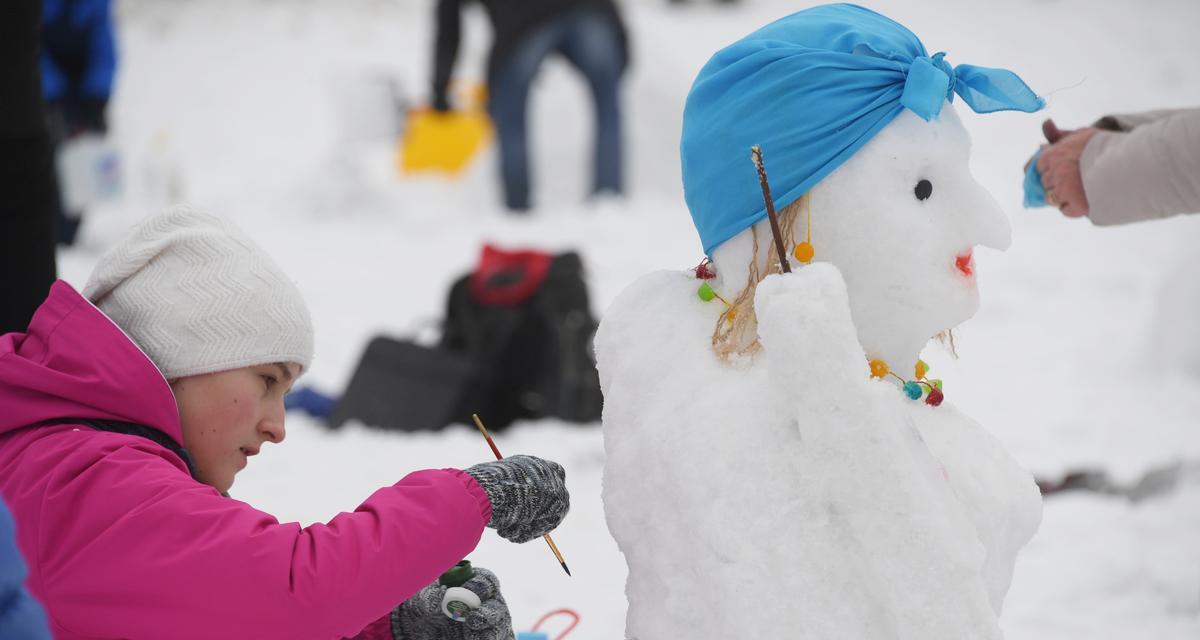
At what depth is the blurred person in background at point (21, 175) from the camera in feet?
7.39

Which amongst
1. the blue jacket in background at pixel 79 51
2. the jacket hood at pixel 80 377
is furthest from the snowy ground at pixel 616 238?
the jacket hood at pixel 80 377

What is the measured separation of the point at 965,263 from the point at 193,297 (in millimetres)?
1061

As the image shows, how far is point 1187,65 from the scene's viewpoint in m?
8.42

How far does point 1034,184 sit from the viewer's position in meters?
2.34

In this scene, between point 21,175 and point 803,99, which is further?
point 21,175

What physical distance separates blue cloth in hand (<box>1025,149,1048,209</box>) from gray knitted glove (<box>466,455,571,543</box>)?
1224 mm

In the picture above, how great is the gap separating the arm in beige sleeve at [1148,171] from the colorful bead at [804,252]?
97 centimetres

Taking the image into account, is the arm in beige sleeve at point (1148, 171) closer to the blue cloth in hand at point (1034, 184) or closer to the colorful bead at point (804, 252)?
the blue cloth in hand at point (1034, 184)

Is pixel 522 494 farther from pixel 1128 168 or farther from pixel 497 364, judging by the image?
pixel 497 364

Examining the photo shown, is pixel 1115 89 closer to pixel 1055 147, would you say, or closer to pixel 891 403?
pixel 1055 147

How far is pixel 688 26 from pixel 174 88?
4501 millimetres

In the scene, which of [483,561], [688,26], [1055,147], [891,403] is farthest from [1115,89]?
[891,403]

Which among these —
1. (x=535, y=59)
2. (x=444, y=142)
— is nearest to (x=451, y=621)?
(x=535, y=59)

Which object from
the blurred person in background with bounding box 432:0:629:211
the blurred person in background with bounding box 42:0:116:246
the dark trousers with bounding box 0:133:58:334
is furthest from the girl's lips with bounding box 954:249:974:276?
the blurred person in background with bounding box 42:0:116:246
